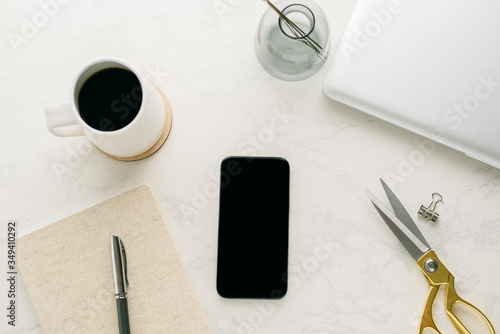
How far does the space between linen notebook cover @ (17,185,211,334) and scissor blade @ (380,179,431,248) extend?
1.04ft

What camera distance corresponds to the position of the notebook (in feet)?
1.88

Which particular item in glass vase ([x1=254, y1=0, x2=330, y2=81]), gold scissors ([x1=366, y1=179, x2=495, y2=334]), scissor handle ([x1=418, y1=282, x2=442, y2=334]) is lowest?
scissor handle ([x1=418, y1=282, x2=442, y2=334])

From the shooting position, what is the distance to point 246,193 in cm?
62

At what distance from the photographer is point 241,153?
64 centimetres

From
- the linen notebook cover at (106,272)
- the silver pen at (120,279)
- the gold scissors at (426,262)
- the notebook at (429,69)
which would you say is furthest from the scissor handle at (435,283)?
the silver pen at (120,279)

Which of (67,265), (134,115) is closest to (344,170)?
(134,115)

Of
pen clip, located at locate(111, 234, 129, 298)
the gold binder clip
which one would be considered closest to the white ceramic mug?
pen clip, located at locate(111, 234, 129, 298)

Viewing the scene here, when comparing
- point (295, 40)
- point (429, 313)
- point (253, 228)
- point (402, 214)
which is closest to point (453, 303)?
point (429, 313)

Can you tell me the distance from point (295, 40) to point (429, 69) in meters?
0.19

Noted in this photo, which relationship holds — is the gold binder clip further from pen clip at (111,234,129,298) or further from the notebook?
pen clip at (111,234,129,298)

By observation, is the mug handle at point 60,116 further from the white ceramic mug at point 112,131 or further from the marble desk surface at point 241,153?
the marble desk surface at point 241,153

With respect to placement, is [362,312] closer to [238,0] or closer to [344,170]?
[344,170]

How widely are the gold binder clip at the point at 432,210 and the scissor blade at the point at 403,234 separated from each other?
0.12 feet

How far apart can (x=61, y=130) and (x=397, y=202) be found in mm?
466
